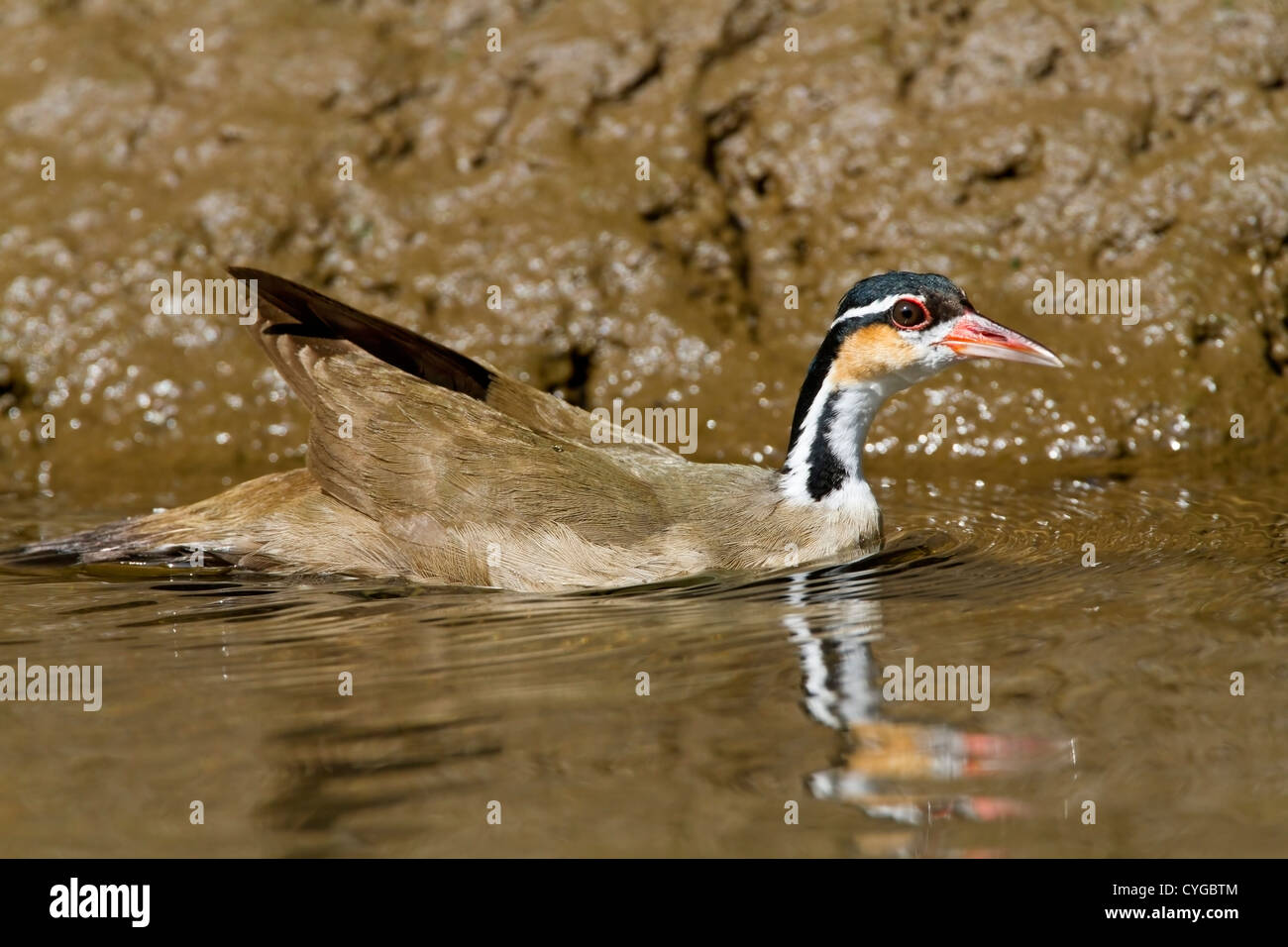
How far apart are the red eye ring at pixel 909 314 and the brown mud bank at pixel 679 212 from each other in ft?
6.16

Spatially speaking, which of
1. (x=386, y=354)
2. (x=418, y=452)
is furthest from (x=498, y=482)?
(x=386, y=354)

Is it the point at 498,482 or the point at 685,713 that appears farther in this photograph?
the point at 498,482

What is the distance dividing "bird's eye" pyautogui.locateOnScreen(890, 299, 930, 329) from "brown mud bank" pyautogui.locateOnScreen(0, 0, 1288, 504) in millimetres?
1878

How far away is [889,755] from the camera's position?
14.2 feet

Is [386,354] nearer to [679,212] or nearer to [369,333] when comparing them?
[369,333]

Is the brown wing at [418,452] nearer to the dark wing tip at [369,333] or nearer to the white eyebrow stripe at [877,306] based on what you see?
the dark wing tip at [369,333]

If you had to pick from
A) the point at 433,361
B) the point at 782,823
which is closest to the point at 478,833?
the point at 782,823

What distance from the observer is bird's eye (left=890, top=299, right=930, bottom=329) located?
20.8 ft

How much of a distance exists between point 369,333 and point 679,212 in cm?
289

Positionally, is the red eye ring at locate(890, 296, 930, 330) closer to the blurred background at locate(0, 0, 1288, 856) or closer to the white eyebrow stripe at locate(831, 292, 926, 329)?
the white eyebrow stripe at locate(831, 292, 926, 329)

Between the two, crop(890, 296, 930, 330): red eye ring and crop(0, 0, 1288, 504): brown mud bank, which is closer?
crop(890, 296, 930, 330): red eye ring

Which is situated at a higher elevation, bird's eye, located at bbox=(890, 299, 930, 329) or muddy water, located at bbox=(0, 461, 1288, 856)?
bird's eye, located at bbox=(890, 299, 930, 329)

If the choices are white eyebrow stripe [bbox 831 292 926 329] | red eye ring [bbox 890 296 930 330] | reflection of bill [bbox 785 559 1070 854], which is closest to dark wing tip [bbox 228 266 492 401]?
white eyebrow stripe [bbox 831 292 926 329]

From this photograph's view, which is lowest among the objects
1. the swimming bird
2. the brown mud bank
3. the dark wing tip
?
the swimming bird
